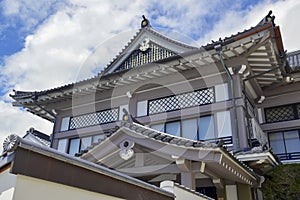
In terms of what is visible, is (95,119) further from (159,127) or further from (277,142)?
(277,142)

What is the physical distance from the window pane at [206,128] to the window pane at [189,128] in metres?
0.18

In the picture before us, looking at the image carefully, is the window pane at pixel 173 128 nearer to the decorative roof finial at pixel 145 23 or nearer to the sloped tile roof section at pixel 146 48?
the sloped tile roof section at pixel 146 48

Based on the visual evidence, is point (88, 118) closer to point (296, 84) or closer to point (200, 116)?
point (200, 116)

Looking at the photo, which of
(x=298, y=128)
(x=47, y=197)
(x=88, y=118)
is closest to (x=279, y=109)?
(x=298, y=128)

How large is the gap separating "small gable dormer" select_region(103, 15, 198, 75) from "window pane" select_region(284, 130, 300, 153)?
465cm

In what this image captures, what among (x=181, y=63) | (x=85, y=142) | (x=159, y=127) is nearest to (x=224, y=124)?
(x=159, y=127)

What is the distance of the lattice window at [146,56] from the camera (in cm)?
1184

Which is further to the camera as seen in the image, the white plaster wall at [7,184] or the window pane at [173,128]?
the window pane at [173,128]

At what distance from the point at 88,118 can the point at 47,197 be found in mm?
9688

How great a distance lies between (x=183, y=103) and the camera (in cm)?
1032

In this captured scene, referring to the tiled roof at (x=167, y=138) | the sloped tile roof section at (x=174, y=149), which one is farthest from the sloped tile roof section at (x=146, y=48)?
the sloped tile roof section at (x=174, y=149)

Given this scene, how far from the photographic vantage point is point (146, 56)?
40.2 ft

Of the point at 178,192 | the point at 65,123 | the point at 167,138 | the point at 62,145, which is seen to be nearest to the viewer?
the point at 178,192

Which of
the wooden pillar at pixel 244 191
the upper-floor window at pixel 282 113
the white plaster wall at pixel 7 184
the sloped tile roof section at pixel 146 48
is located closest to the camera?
the white plaster wall at pixel 7 184
